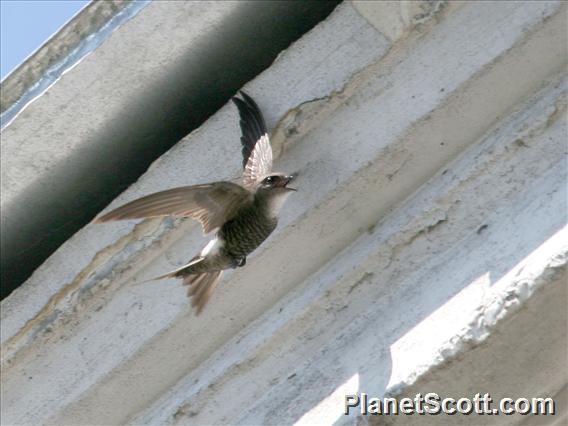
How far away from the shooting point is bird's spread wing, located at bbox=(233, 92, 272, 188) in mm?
4410

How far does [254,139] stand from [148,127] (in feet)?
1.20

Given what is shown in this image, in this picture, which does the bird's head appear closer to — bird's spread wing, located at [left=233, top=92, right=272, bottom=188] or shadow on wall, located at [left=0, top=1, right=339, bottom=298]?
bird's spread wing, located at [left=233, top=92, right=272, bottom=188]

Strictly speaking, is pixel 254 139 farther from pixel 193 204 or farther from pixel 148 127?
pixel 148 127

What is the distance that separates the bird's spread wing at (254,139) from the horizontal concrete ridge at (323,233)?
0.15ft

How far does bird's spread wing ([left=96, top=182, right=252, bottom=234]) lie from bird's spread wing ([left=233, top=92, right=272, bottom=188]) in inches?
3.5

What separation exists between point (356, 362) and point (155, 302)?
684 mm

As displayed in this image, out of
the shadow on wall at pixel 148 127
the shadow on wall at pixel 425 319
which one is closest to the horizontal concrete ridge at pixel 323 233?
the shadow on wall at pixel 425 319

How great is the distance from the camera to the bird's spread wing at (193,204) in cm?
435

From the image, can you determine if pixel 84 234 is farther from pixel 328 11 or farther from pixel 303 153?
pixel 328 11

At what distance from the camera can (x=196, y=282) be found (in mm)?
4414

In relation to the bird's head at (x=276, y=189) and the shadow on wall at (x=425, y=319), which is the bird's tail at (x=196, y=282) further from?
the shadow on wall at (x=425, y=319)

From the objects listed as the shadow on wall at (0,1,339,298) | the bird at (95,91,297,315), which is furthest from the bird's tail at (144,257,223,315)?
the shadow on wall at (0,1,339,298)

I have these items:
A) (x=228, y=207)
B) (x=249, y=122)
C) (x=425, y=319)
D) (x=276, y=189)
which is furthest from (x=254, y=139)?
(x=425, y=319)

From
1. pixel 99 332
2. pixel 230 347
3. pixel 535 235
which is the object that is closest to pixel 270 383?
pixel 230 347
